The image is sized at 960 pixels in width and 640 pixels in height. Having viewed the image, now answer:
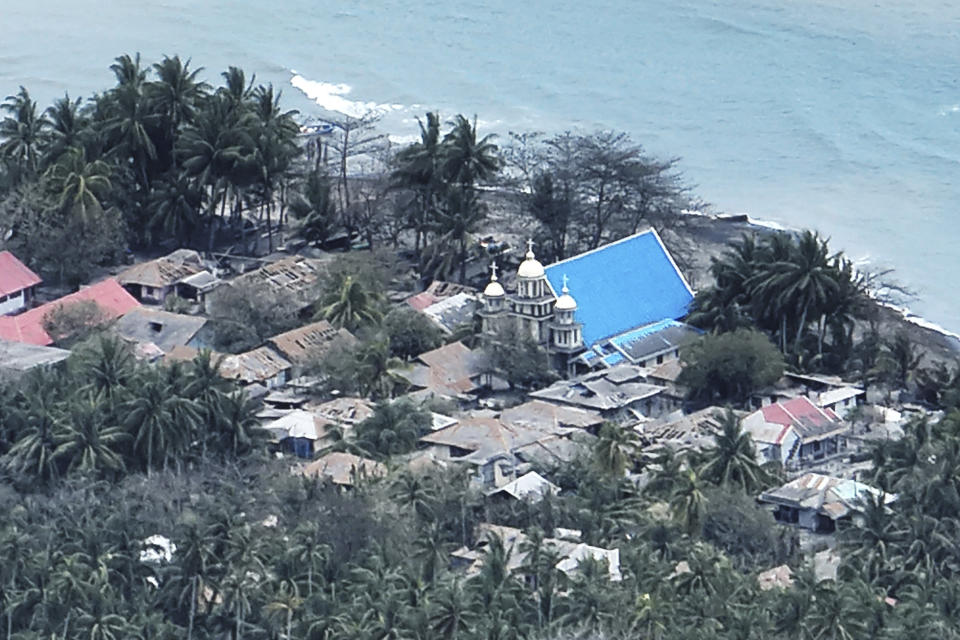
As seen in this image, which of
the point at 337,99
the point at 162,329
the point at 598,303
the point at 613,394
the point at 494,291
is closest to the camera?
the point at 613,394

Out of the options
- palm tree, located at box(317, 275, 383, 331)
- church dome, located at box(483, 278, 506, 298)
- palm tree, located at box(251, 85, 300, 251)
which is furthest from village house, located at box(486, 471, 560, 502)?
palm tree, located at box(251, 85, 300, 251)

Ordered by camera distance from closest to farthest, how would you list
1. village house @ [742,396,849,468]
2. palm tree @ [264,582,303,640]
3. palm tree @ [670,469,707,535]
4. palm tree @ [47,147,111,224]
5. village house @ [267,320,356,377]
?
1. palm tree @ [264,582,303,640]
2. palm tree @ [670,469,707,535]
3. village house @ [742,396,849,468]
4. village house @ [267,320,356,377]
5. palm tree @ [47,147,111,224]

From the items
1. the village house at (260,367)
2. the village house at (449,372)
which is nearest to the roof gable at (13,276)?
the village house at (260,367)

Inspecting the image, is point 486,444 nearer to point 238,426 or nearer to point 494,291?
point 238,426

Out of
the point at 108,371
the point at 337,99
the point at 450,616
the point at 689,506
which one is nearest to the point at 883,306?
the point at 689,506

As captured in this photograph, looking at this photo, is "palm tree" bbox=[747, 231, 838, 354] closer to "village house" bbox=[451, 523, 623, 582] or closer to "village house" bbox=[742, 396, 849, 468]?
"village house" bbox=[742, 396, 849, 468]

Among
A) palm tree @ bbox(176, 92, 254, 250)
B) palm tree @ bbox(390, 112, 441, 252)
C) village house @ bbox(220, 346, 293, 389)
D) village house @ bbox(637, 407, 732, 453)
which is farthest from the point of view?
palm tree @ bbox(176, 92, 254, 250)

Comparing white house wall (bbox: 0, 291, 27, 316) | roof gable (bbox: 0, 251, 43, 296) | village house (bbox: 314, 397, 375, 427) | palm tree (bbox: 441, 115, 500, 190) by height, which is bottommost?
white house wall (bbox: 0, 291, 27, 316)

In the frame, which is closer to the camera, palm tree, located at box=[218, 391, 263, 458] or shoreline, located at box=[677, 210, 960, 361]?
palm tree, located at box=[218, 391, 263, 458]
